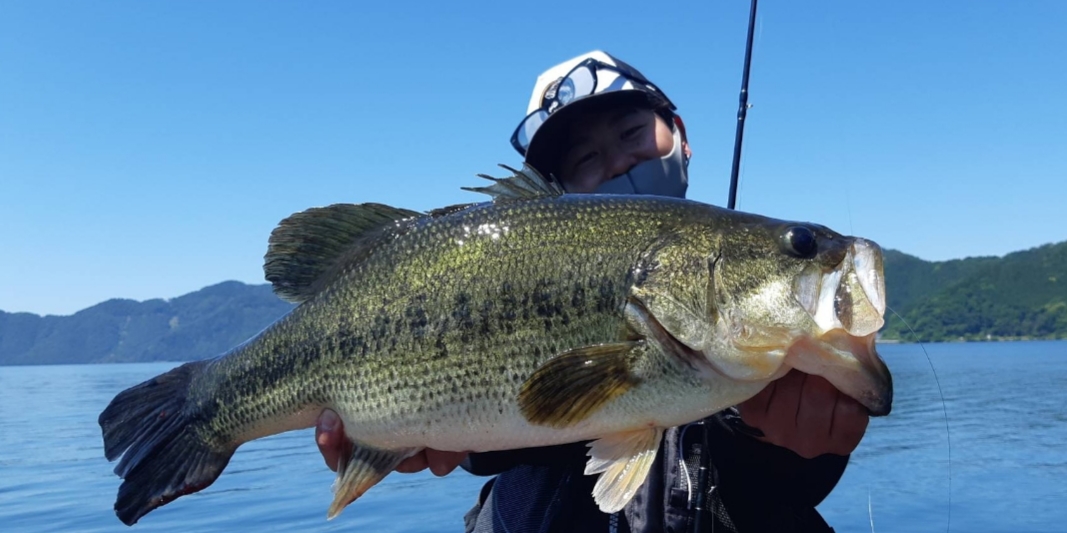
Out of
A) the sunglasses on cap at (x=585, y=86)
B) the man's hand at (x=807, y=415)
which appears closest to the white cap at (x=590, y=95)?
the sunglasses on cap at (x=585, y=86)

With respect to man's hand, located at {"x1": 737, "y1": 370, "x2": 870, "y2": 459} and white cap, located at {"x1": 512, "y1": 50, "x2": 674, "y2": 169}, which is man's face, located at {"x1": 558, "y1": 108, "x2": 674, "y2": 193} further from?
man's hand, located at {"x1": 737, "y1": 370, "x2": 870, "y2": 459}

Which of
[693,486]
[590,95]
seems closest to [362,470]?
[693,486]

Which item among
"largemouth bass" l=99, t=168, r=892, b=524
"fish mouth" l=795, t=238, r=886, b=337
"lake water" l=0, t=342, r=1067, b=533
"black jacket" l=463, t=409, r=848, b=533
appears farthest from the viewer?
"lake water" l=0, t=342, r=1067, b=533

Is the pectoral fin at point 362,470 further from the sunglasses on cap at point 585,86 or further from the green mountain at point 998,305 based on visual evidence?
the green mountain at point 998,305

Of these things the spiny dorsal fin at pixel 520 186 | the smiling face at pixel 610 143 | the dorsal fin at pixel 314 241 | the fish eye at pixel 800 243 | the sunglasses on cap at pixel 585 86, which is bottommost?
the fish eye at pixel 800 243

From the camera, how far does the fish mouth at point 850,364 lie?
2406 mm

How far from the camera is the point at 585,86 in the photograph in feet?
16.0

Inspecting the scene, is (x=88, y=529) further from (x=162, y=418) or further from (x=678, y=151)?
(x=678, y=151)

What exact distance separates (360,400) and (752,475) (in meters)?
1.75

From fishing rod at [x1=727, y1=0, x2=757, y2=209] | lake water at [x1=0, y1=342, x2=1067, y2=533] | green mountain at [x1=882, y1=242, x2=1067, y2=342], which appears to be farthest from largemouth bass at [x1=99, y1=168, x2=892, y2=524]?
green mountain at [x1=882, y1=242, x2=1067, y2=342]

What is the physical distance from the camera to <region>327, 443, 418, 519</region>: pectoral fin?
10.1ft

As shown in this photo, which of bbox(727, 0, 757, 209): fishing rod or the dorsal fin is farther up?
bbox(727, 0, 757, 209): fishing rod

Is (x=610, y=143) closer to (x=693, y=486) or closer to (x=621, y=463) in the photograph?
(x=693, y=486)

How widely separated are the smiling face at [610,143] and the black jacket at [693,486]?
1906mm
